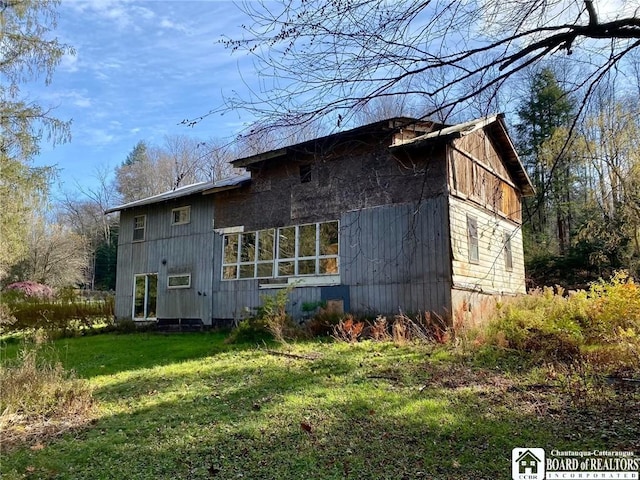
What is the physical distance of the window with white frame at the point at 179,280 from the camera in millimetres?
17469

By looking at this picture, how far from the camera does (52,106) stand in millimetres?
13422

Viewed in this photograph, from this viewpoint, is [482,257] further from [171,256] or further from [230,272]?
[171,256]

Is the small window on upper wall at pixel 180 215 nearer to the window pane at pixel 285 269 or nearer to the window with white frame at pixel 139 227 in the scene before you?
the window with white frame at pixel 139 227

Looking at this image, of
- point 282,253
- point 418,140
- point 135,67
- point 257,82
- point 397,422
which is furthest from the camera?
point 282,253

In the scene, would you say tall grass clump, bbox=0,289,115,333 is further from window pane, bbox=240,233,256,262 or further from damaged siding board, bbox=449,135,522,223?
damaged siding board, bbox=449,135,522,223

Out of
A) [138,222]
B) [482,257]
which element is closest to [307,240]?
[482,257]

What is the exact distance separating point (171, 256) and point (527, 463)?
16.3 m

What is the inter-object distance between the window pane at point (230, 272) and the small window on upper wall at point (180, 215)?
9.74 feet

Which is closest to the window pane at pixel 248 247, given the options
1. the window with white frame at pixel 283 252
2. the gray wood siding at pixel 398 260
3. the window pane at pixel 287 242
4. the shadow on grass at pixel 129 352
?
the window with white frame at pixel 283 252

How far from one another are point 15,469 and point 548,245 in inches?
1031

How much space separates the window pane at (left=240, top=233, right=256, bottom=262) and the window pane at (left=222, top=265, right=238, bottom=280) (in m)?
0.47

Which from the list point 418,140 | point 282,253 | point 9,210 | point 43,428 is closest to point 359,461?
point 43,428

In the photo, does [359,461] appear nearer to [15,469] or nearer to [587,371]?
[15,469]

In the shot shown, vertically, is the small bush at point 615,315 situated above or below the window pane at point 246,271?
below
